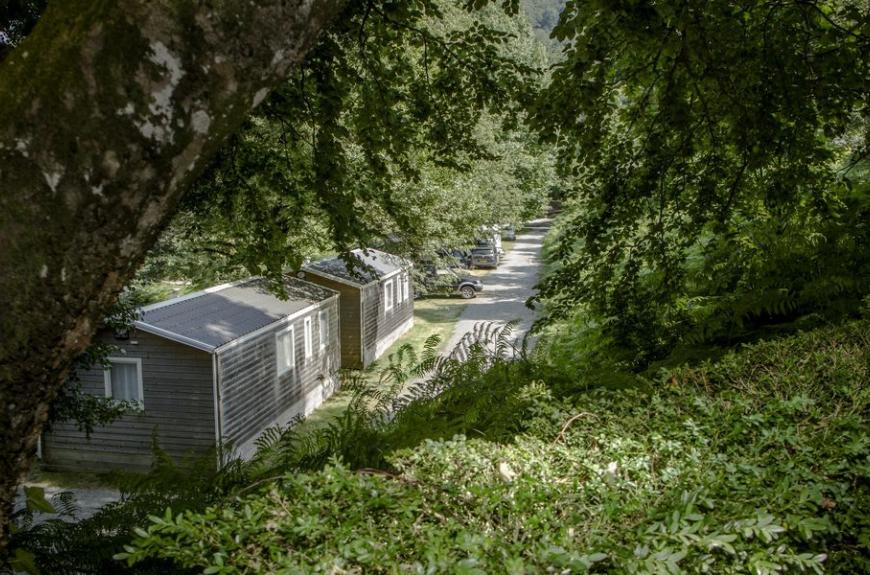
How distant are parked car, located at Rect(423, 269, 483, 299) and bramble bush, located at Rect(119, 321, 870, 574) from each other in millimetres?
17676

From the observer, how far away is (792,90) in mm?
4500

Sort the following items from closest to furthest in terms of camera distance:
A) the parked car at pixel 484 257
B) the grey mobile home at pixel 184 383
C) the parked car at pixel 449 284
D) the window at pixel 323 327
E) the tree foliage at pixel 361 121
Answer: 1. the tree foliage at pixel 361 121
2. the grey mobile home at pixel 184 383
3. the window at pixel 323 327
4. the parked car at pixel 449 284
5. the parked car at pixel 484 257

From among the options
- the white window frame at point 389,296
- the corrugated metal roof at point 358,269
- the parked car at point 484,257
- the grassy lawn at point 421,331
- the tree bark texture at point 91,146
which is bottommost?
the grassy lawn at point 421,331

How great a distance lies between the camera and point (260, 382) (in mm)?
12141

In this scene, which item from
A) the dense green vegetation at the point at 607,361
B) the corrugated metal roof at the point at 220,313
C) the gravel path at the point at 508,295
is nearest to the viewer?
the dense green vegetation at the point at 607,361

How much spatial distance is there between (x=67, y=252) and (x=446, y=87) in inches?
178

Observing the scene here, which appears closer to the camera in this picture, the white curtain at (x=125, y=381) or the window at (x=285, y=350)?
the white curtain at (x=125, y=381)

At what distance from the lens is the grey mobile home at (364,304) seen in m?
16.5

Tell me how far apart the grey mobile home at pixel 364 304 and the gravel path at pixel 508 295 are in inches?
84.0

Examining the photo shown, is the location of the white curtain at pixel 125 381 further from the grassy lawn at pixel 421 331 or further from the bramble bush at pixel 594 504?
the bramble bush at pixel 594 504

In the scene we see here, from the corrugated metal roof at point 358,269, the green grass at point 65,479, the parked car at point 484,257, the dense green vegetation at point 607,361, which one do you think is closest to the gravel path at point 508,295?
the parked car at point 484,257

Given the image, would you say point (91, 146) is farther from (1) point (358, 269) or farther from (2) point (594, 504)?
(1) point (358, 269)

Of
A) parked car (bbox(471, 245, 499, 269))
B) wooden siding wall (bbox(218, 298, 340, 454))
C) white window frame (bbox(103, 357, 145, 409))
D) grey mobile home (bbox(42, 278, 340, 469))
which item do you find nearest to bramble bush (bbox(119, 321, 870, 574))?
grey mobile home (bbox(42, 278, 340, 469))

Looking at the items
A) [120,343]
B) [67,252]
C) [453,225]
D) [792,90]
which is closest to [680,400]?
[67,252]
